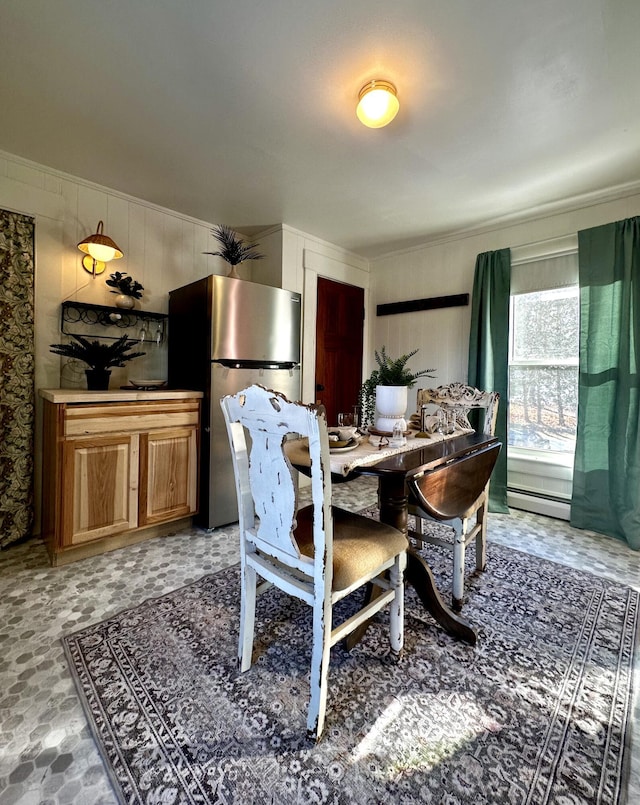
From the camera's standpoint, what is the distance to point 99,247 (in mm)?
2246

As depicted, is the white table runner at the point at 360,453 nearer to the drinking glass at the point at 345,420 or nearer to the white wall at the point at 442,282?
the drinking glass at the point at 345,420

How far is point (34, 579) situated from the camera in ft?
5.94

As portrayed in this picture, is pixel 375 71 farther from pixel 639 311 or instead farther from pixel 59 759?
pixel 59 759

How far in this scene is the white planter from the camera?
160 centimetres

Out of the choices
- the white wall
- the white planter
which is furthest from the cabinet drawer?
the white wall

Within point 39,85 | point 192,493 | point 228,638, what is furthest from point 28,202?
point 228,638

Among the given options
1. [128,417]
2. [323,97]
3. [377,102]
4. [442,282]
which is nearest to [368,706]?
[128,417]

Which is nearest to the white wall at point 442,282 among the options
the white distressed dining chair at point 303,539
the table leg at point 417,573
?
the table leg at point 417,573

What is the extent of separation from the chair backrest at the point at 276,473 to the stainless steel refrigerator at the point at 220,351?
1.28m

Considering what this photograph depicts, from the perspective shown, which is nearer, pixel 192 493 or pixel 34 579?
pixel 34 579

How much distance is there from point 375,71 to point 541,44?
645 mm

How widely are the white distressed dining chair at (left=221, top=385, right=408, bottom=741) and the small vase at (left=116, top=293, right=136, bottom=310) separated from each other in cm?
188

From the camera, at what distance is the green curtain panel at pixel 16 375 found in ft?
6.93

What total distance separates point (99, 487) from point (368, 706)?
175 cm
